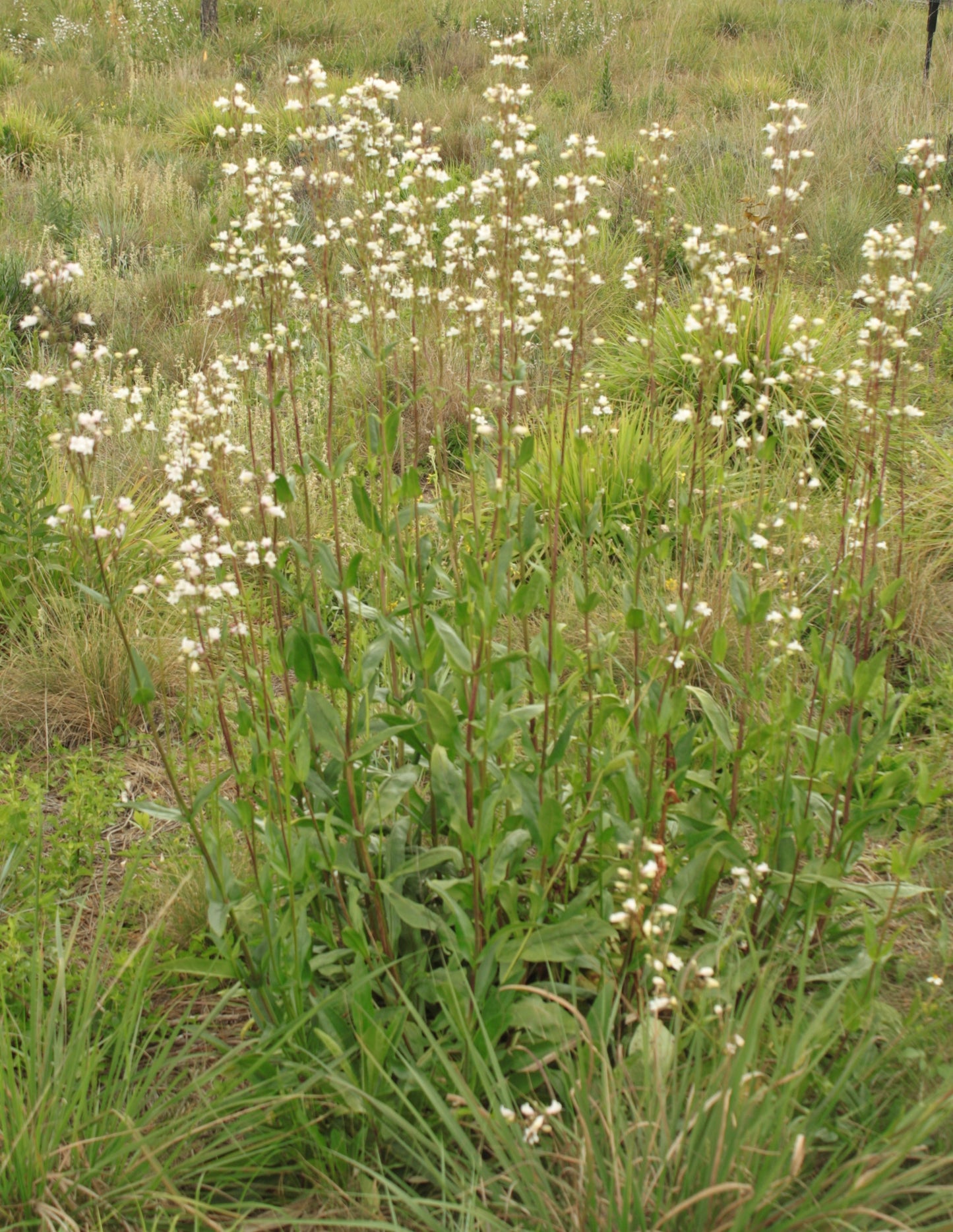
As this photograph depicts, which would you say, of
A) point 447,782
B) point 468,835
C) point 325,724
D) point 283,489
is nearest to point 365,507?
point 283,489

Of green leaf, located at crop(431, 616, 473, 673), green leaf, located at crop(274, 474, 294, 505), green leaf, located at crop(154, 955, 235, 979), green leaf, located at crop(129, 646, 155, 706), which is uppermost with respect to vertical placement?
green leaf, located at crop(274, 474, 294, 505)

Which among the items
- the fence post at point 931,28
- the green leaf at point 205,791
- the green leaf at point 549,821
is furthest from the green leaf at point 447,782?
the fence post at point 931,28

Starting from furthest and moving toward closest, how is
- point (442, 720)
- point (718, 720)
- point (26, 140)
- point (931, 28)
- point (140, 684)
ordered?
point (931, 28)
point (26, 140)
point (718, 720)
point (442, 720)
point (140, 684)

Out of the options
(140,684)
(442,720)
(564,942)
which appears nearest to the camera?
(140,684)

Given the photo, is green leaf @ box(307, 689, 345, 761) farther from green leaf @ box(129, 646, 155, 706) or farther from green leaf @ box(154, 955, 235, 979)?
green leaf @ box(154, 955, 235, 979)

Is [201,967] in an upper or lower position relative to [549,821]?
lower

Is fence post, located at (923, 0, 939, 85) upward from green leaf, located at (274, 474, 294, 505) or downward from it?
upward

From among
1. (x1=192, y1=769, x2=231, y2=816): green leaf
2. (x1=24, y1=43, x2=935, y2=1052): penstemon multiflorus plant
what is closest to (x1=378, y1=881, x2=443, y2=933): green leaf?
(x1=24, y1=43, x2=935, y2=1052): penstemon multiflorus plant

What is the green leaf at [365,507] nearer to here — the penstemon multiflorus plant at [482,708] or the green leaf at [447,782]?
the penstemon multiflorus plant at [482,708]

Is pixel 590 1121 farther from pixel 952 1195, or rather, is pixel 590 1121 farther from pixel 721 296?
pixel 721 296

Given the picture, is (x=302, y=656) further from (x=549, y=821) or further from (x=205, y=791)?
(x=549, y=821)

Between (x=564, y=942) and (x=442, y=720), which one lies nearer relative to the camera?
(x=442, y=720)

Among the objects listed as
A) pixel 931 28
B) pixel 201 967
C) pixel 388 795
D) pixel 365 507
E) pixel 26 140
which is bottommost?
pixel 201 967

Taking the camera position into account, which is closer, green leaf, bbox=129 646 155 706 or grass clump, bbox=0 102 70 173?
green leaf, bbox=129 646 155 706
